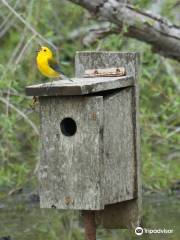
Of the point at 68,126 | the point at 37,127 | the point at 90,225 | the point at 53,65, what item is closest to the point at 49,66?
the point at 53,65

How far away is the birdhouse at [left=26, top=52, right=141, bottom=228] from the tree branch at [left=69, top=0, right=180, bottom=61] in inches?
90.0

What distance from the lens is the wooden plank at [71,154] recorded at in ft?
17.6

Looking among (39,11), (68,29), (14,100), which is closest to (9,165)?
(14,100)

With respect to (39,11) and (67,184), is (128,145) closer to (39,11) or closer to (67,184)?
(67,184)

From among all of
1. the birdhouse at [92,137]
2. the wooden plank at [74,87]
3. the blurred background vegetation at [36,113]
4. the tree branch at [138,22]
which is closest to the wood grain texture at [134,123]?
the birdhouse at [92,137]

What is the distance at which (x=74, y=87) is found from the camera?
5.25 m

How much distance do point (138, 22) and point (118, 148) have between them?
2703 mm

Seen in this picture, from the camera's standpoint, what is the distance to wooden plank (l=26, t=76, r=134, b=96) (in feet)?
17.2

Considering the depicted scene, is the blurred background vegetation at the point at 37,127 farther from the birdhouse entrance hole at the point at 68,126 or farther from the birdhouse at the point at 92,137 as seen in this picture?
the birdhouse entrance hole at the point at 68,126

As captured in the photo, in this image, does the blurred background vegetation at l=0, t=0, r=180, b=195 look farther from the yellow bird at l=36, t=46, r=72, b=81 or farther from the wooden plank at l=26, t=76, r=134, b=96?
the wooden plank at l=26, t=76, r=134, b=96

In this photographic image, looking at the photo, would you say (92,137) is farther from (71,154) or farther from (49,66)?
(49,66)

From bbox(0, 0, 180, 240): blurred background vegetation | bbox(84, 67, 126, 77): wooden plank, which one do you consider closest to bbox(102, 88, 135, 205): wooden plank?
bbox(84, 67, 126, 77): wooden plank

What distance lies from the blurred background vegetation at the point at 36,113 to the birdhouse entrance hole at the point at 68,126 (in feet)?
7.93

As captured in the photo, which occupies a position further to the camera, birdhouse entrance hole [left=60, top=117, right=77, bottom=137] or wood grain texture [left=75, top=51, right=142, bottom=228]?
wood grain texture [left=75, top=51, right=142, bottom=228]
